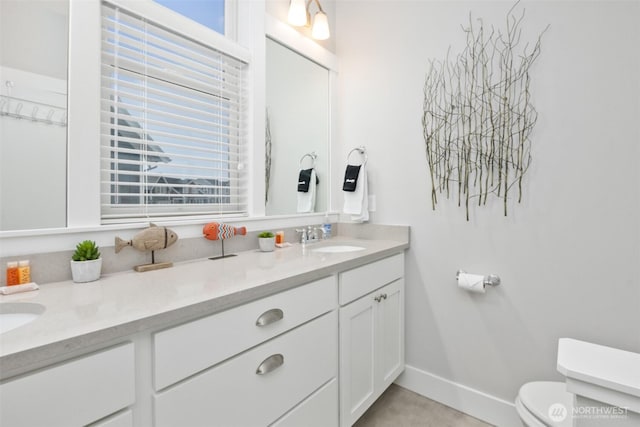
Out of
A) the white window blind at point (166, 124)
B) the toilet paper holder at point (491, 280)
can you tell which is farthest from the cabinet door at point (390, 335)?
the white window blind at point (166, 124)

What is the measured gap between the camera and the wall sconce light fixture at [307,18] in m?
1.88

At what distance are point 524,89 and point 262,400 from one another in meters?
1.83

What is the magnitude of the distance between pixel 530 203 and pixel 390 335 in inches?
40.8

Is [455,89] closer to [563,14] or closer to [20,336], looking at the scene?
[563,14]

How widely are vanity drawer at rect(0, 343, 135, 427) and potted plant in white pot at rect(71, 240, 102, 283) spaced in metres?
0.50

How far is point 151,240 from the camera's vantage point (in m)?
1.22

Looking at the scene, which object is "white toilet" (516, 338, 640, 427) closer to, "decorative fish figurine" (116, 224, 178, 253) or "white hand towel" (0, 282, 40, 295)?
"decorative fish figurine" (116, 224, 178, 253)

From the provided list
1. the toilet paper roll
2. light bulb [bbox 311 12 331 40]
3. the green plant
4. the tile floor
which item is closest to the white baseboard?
the tile floor

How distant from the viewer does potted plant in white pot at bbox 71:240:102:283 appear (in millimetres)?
1047

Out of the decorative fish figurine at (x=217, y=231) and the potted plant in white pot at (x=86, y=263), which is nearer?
the potted plant in white pot at (x=86, y=263)

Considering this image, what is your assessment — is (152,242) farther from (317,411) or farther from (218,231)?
(317,411)

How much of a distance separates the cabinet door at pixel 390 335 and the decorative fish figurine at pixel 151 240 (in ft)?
3.45

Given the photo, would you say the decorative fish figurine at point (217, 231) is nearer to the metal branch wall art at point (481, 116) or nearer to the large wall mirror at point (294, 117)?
the large wall mirror at point (294, 117)

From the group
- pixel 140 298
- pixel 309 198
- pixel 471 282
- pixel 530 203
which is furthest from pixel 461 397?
pixel 140 298
